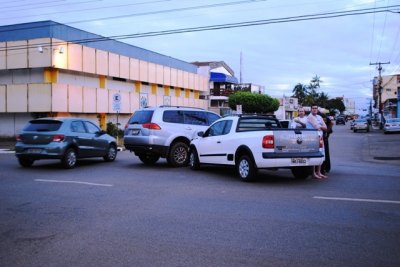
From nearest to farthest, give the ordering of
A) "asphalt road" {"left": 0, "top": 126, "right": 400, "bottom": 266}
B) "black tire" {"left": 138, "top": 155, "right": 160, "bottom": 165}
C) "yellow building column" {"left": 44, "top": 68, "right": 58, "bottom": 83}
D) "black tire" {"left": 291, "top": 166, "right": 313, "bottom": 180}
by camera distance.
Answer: "asphalt road" {"left": 0, "top": 126, "right": 400, "bottom": 266} < "black tire" {"left": 291, "top": 166, "right": 313, "bottom": 180} < "black tire" {"left": 138, "top": 155, "right": 160, "bottom": 165} < "yellow building column" {"left": 44, "top": 68, "right": 58, "bottom": 83}

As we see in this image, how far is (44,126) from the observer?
1384cm

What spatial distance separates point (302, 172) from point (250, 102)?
5479 cm

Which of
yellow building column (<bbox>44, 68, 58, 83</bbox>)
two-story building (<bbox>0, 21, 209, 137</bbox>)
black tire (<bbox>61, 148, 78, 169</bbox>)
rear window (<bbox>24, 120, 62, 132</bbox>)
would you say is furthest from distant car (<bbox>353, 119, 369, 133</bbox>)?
rear window (<bbox>24, 120, 62, 132</bbox>)

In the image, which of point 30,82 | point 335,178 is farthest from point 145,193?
point 30,82

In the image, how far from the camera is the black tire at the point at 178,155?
568 inches

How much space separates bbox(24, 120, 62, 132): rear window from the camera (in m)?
13.8

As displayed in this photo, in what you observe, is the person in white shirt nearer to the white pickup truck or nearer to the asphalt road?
the white pickup truck

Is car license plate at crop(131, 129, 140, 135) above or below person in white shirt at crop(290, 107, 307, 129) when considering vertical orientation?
below

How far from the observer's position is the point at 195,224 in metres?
6.73

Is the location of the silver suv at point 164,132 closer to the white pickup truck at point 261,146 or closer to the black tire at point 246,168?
the white pickup truck at point 261,146

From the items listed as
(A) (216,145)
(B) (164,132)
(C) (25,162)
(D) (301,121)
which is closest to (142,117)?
(B) (164,132)

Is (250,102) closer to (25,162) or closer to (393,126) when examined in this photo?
(393,126)

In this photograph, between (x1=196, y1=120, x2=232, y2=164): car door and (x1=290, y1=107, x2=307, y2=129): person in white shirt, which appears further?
(x1=290, y1=107, x2=307, y2=129): person in white shirt

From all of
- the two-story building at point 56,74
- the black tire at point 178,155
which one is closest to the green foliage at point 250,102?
the two-story building at point 56,74
